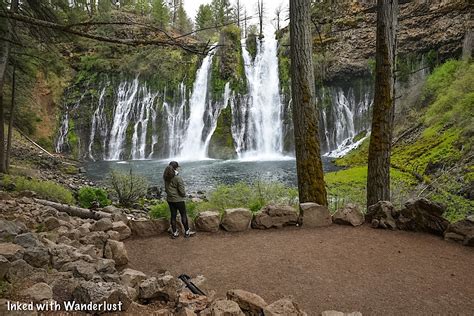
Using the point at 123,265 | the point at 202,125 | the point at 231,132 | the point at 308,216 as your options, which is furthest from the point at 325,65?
the point at 123,265

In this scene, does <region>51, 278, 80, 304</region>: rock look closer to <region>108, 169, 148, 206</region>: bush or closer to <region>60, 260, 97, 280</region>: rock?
<region>60, 260, 97, 280</region>: rock

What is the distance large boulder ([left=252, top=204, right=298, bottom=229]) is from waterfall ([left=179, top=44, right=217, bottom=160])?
24.1m

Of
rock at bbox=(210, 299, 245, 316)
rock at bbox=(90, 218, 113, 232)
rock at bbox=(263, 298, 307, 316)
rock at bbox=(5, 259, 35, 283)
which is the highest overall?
rock at bbox=(5, 259, 35, 283)

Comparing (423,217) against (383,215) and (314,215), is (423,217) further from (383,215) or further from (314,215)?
(314,215)

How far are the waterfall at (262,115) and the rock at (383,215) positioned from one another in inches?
886

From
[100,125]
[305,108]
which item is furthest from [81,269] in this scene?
[100,125]

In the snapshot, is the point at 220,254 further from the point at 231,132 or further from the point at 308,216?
the point at 231,132

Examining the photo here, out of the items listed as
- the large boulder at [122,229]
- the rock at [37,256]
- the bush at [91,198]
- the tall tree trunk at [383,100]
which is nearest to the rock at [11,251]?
the rock at [37,256]

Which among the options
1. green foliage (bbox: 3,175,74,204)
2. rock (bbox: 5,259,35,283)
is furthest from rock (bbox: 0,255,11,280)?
green foliage (bbox: 3,175,74,204)

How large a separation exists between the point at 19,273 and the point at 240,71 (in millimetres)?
31549

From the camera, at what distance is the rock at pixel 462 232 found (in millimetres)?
4914

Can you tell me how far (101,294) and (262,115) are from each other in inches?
1109

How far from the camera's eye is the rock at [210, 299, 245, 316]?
2.79m

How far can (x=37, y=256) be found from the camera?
3375 millimetres
